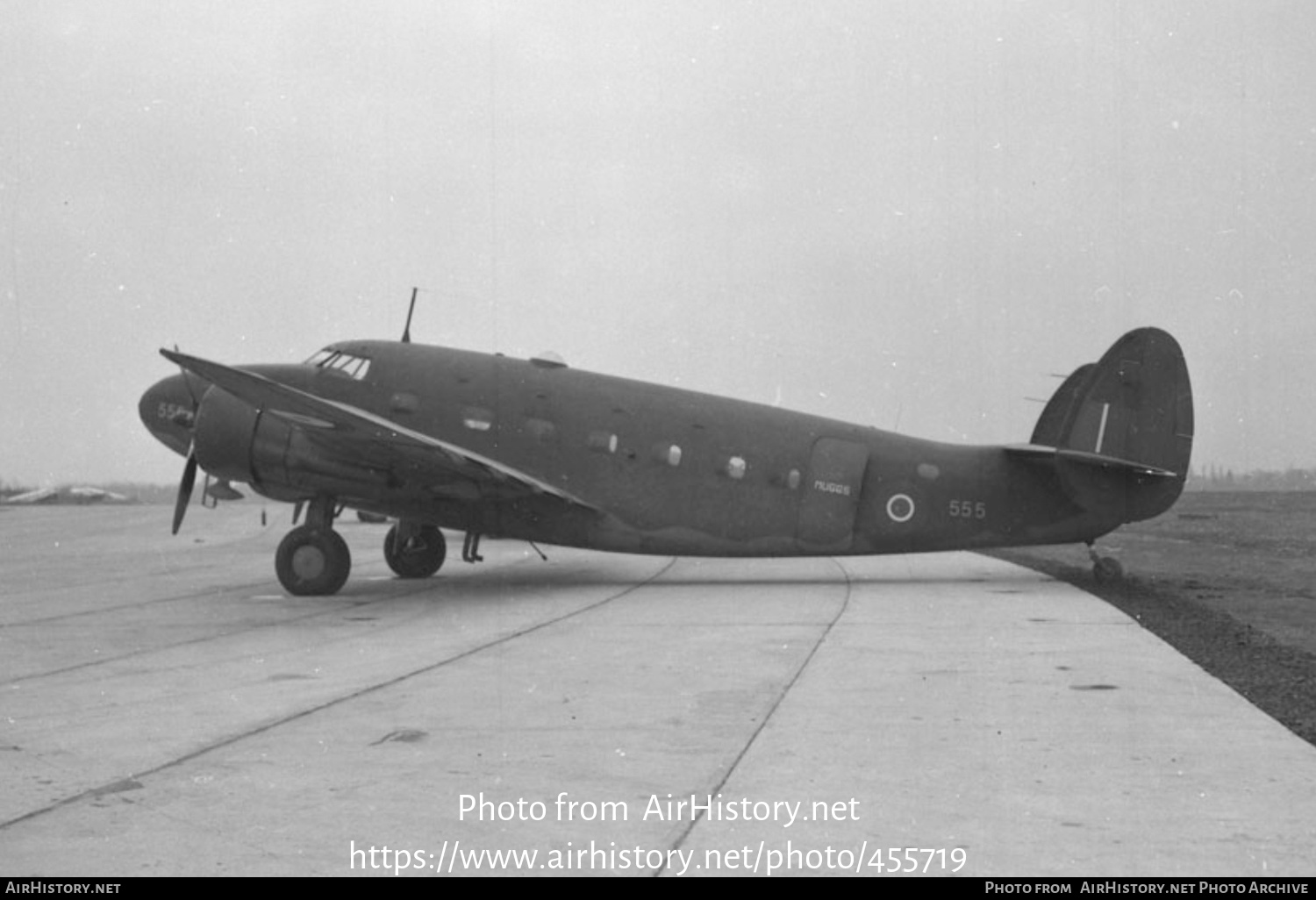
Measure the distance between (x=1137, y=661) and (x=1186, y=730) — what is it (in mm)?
3069

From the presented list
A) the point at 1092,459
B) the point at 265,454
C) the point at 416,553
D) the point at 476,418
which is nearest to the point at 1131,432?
the point at 1092,459

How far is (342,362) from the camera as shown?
1953 cm

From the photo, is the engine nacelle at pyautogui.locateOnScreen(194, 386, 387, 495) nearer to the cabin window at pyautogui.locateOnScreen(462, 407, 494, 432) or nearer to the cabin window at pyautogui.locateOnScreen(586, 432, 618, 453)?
the cabin window at pyautogui.locateOnScreen(462, 407, 494, 432)

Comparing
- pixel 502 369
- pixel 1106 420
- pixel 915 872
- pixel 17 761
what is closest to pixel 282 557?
pixel 502 369

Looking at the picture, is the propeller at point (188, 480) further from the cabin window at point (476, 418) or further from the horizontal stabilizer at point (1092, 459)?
the horizontal stabilizer at point (1092, 459)

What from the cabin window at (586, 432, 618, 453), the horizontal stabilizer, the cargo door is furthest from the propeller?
the horizontal stabilizer

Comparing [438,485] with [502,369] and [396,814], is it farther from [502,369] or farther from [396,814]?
[396,814]

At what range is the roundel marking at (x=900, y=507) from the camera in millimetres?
18688

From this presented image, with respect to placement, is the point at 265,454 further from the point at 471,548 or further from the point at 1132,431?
the point at 1132,431

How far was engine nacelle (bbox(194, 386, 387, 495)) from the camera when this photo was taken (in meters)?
17.9

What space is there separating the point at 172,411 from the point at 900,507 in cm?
1079

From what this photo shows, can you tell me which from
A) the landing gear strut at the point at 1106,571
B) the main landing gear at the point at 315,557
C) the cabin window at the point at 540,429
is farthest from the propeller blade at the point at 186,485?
the landing gear strut at the point at 1106,571

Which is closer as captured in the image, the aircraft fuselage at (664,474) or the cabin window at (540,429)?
the aircraft fuselage at (664,474)

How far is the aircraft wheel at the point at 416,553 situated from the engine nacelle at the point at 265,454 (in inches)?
111
